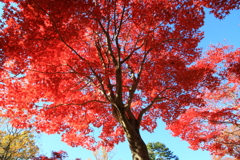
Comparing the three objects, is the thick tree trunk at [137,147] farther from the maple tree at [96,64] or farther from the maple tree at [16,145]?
the maple tree at [16,145]

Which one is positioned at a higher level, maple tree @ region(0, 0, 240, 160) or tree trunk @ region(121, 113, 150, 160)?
maple tree @ region(0, 0, 240, 160)

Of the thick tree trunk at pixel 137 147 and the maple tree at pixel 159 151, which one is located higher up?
the maple tree at pixel 159 151

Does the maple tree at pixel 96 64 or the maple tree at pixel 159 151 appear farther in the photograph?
the maple tree at pixel 159 151

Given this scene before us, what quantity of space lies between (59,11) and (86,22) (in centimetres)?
101

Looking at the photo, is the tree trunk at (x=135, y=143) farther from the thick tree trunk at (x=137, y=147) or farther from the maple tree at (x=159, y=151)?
the maple tree at (x=159, y=151)

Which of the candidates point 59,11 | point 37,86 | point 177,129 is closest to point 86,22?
point 59,11

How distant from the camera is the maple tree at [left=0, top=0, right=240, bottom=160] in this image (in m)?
4.95

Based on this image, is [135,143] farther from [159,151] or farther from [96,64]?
[159,151]

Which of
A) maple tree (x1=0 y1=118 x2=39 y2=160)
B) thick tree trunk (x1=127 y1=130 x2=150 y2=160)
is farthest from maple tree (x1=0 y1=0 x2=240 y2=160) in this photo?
maple tree (x1=0 y1=118 x2=39 y2=160)

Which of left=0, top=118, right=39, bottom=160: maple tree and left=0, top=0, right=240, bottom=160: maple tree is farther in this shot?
left=0, top=118, right=39, bottom=160: maple tree

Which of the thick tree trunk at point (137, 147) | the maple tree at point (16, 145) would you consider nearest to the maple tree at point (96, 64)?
the thick tree trunk at point (137, 147)

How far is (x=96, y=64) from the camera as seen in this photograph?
678cm

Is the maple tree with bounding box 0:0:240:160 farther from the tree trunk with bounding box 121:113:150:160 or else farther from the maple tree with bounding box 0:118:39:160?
the maple tree with bounding box 0:118:39:160

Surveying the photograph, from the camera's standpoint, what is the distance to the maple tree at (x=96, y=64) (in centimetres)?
495
